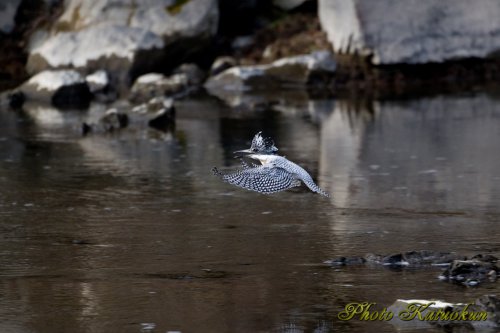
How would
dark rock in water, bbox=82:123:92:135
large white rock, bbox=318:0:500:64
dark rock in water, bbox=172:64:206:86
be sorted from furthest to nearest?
dark rock in water, bbox=172:64:206:86, large white rock, bbox=318:0:500:64, dark rock in water, bbox=82:123:92:135

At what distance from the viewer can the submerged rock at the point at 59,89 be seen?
20094 mm

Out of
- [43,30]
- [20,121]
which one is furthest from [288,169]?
[43,30]

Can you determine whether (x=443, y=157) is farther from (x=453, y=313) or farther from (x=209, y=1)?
(x=209, y=1)

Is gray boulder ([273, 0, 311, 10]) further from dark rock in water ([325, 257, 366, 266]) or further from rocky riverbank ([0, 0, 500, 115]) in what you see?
dark rock in water ([325, 257, 366, 266])

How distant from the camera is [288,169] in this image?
26.6 ft

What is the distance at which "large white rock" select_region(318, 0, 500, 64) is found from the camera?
21688 mm

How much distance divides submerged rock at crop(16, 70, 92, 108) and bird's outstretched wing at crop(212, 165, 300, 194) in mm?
12126

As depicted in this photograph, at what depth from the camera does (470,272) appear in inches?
290

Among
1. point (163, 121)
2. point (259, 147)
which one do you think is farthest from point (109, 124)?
point (259, 147)

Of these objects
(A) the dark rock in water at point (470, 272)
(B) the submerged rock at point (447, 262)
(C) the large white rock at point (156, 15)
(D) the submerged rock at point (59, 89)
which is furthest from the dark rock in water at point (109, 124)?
(A) the dark rock in water at point (470, 272)

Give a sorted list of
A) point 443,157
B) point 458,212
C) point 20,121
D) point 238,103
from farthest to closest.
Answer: point 238,103, point 20,121, point 443,157, point 458,212

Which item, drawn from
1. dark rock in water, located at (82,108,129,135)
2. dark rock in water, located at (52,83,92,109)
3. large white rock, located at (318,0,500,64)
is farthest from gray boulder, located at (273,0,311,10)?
dark rock in water, located at (82,108,129,135)

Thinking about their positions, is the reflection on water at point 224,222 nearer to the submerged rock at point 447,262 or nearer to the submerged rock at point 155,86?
the submerged rock at point 447,262

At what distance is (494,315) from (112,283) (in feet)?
8.17
